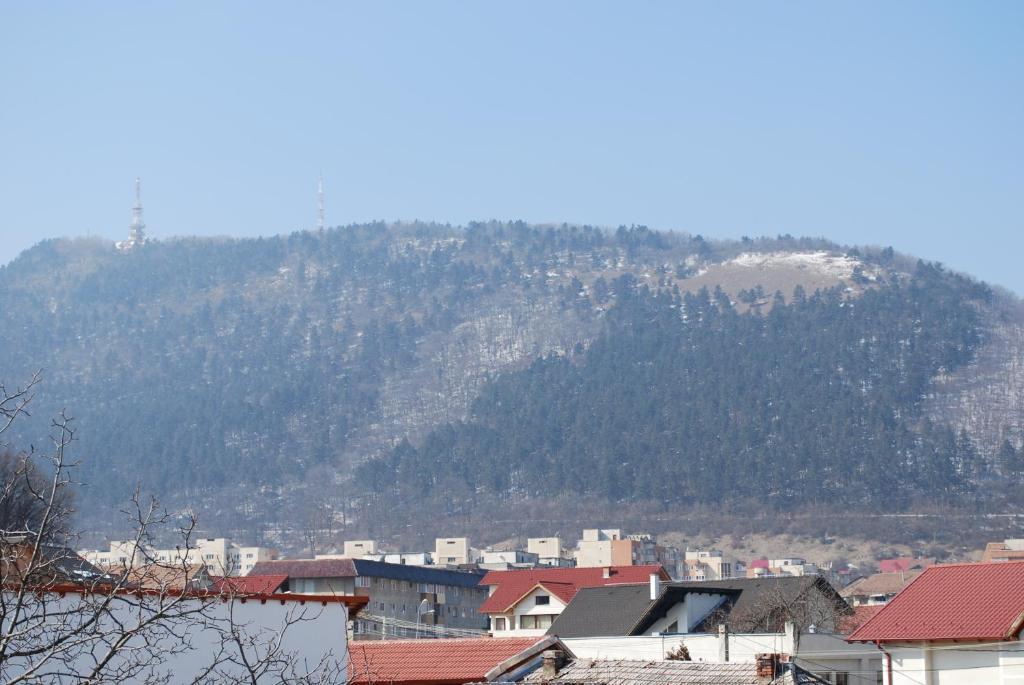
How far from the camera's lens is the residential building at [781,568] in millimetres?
162375

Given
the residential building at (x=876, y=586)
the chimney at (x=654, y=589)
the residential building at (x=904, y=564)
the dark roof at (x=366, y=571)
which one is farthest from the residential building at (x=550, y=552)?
the chimney at (x=654, y=589)

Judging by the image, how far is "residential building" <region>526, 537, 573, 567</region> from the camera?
161337 millimetres

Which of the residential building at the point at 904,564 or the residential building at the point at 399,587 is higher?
the residential building at the point at 399,587

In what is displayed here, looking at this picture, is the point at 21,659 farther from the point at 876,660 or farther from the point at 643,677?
the point at 876,660

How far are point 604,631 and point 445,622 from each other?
52032mm

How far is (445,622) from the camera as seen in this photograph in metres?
111

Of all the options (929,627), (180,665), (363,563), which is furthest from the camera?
(363,563)

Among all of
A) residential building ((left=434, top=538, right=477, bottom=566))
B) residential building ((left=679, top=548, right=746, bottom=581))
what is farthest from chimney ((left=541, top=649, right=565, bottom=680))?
residential building ((left=679, top=548, right=746, bottom=581))

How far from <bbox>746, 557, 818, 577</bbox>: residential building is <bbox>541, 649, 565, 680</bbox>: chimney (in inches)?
5131

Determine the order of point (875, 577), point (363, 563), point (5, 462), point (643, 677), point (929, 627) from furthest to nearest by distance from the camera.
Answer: point (875, 577) < point (363, 563) < point (5, 462) < point (929, 627) < point (643, 677)

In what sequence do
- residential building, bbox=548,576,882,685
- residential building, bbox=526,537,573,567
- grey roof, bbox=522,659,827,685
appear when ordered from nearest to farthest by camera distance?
1. grey roof, bbox=522,659,827,685
2. residential building, bbox=548,576,882,685
3. residential building, bbox=526,537,573,567

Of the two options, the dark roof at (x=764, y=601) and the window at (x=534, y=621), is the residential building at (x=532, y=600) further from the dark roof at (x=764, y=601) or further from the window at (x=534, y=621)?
the dark roof at (x=764, y=601)

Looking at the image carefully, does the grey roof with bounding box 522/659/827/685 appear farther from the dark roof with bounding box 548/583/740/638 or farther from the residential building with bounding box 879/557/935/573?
the residential building with bounding box 879/557/935/573

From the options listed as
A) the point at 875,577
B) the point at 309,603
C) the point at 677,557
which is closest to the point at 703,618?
the point at 309,603
